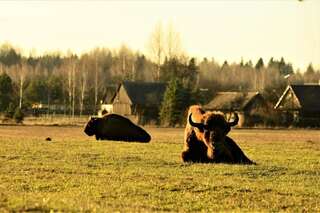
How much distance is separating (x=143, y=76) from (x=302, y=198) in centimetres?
15683

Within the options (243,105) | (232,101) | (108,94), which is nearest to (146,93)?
(232,101)

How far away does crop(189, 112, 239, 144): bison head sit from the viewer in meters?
24.0

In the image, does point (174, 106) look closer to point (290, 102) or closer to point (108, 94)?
point (290, 102)

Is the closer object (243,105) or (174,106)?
(174,106)

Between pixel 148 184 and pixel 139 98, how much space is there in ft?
315

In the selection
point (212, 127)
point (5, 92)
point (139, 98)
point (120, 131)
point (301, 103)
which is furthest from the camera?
point (139, 98)

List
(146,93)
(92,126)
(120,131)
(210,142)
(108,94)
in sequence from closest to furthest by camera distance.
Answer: (210,142), (120,131), (92,126), (146,93), (108,94)

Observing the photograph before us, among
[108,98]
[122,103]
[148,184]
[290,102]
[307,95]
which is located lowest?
[148,184]

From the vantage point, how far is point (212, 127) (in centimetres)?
2414

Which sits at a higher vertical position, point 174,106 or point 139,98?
point 139,98

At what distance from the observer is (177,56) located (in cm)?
13800

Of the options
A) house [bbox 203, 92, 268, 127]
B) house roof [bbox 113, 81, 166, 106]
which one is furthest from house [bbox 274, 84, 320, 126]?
house roof [bbox 113, 81, 166, 106]

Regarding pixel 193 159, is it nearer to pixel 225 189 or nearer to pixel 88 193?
pixel 225 189

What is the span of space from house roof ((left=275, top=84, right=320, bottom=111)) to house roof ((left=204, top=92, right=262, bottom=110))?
6.66 metres
